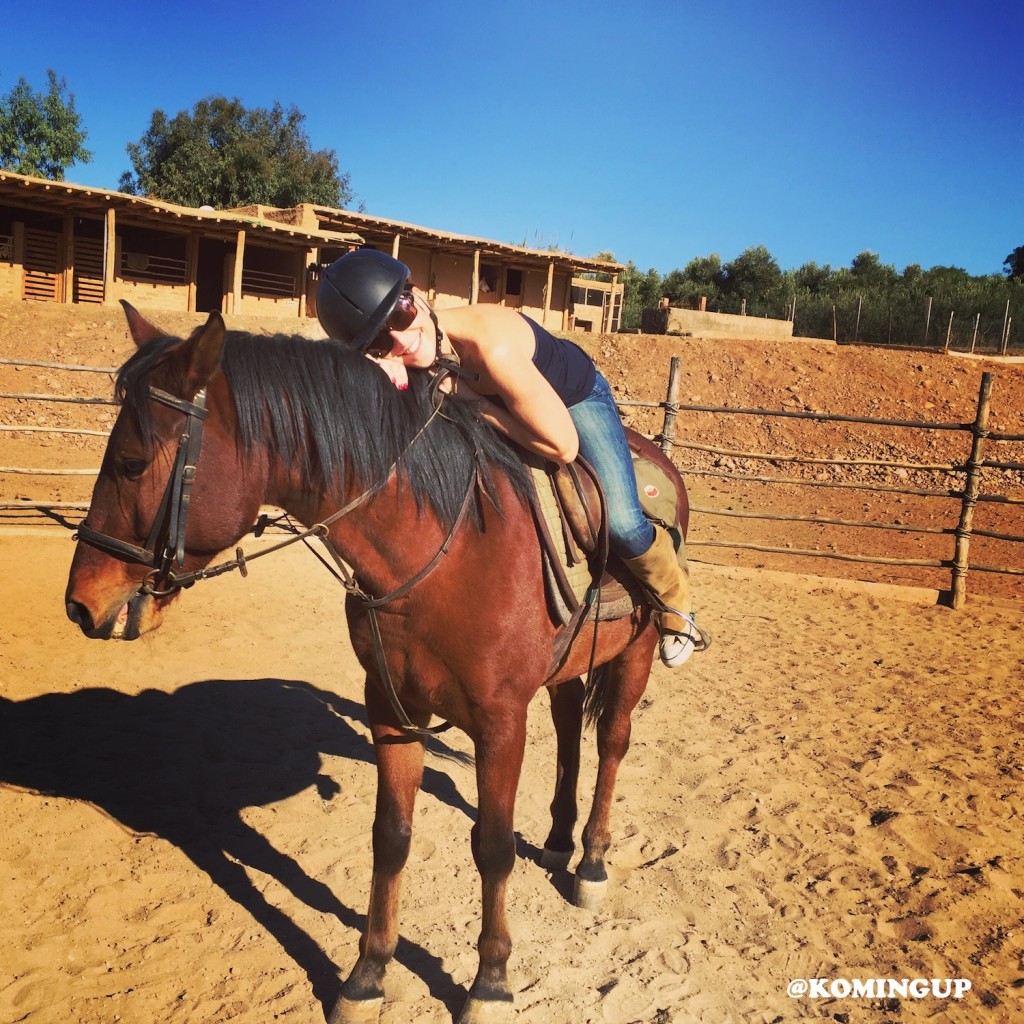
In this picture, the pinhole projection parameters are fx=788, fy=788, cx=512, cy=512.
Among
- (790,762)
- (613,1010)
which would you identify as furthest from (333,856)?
(790,762)

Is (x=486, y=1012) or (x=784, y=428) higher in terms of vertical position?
(x=784, y=428)

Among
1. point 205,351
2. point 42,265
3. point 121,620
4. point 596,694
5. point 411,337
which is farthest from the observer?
point 42,265

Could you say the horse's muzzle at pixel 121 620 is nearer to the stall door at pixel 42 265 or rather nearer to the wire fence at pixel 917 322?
the stall door at pixel 42 265

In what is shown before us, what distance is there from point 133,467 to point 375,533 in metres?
0.58

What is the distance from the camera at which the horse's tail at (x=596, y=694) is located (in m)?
3.23

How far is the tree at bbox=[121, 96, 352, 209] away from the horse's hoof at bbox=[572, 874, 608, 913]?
36.4 metres

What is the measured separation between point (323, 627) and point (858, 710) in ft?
11.9

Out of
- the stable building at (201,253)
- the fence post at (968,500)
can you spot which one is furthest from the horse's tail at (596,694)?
the stable building at (201,253)

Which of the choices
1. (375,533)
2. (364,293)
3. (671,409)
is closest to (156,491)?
(375,533)

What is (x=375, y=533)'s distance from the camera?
2023 millimetres

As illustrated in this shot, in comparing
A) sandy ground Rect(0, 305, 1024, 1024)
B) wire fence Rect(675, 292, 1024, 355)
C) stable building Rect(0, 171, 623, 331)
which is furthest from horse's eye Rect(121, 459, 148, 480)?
wire fence Rect(675, 292, 1024, 355)

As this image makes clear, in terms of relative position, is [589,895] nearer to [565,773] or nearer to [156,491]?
[565,773]

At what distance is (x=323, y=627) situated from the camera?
5.74 m

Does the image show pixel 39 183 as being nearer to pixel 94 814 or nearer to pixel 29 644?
pixel 29 644
